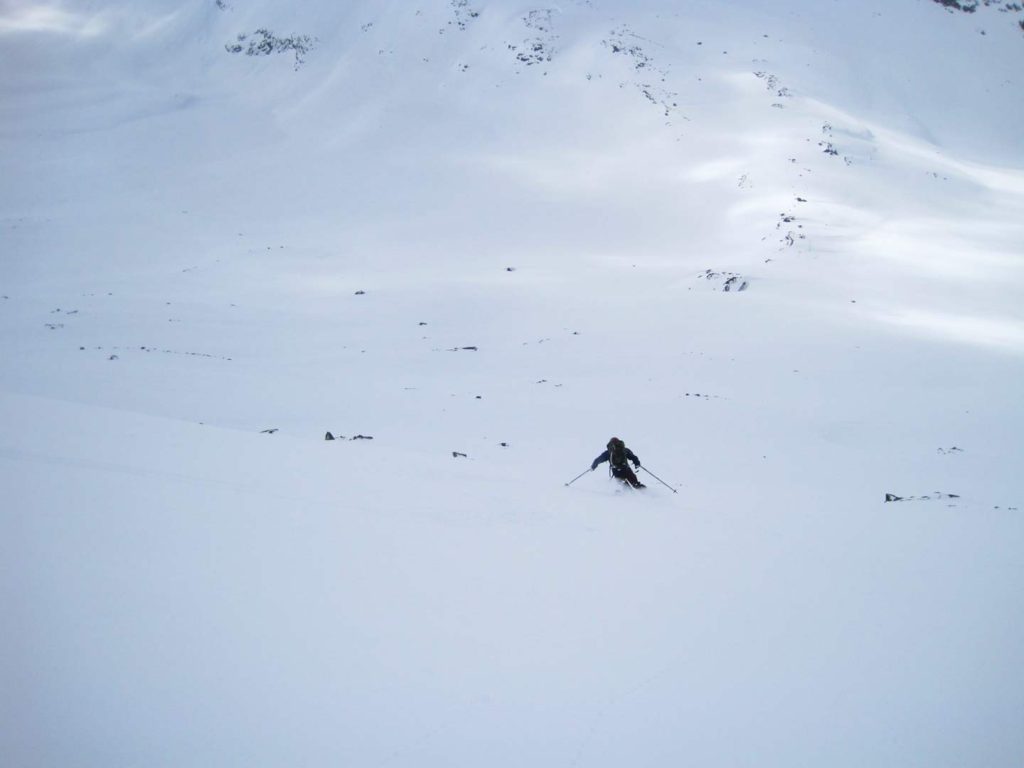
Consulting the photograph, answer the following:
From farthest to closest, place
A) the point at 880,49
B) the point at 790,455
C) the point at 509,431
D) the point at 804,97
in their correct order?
the point at 880,49 → the point at 804,97 → the point at 509,431 → the point at 790,455

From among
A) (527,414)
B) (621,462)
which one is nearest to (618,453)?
(621,462)

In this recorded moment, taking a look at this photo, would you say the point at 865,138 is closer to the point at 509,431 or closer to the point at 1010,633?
the point at 509,431

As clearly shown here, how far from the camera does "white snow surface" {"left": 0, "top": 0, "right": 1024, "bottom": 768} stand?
3.58 meters

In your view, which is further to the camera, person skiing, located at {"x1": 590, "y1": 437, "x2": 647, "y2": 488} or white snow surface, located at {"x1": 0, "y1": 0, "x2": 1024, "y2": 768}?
person skiing, located at {"x1": 590, "y1": 437, "x2": 647, "y2": 488}

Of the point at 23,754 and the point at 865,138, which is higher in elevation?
the point at 865,138

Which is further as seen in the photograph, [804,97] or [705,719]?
[804,97]

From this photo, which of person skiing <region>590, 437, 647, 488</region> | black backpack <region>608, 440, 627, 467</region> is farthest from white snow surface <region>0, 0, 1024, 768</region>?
black backpack <region>608, 440, 627, 467</region>

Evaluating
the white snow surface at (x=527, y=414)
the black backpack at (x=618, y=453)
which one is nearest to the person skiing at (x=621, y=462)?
the black backpack at (x=618, y=453)

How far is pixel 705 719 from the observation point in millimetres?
3709

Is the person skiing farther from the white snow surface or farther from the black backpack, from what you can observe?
Result: the white snow surface

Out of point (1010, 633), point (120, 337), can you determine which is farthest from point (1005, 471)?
point (120, 337)

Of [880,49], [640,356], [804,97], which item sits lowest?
[640,356]

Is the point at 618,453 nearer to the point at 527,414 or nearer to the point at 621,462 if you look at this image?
the point at 621,462

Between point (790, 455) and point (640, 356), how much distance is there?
18.6ft
